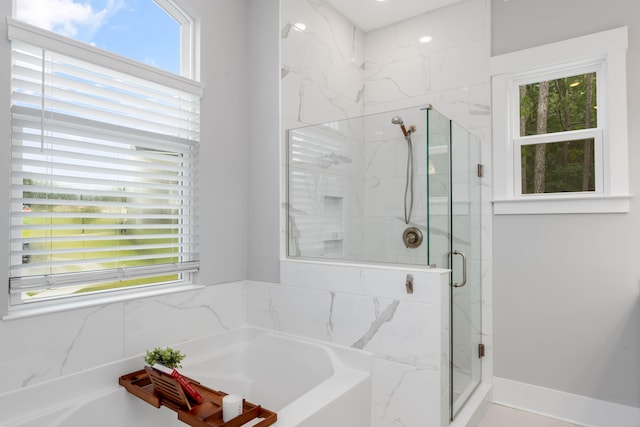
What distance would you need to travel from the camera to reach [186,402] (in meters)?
1.57

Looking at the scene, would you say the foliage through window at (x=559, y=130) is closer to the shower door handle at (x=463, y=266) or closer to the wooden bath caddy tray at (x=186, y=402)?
the shower door handle at (x=463, y=266)

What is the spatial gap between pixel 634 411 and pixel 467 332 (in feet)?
3.28

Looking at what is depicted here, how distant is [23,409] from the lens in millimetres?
1584

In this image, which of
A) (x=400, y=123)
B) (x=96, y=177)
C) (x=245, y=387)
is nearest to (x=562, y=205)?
(x=400, y=123)

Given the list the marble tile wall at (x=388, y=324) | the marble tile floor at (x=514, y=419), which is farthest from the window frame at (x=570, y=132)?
the marble tile floor at (x=514, y=419)

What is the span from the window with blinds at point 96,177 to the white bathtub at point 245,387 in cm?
41

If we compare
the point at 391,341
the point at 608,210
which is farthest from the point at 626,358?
the point at 391,341

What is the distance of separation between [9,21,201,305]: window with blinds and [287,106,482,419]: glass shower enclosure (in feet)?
2.34

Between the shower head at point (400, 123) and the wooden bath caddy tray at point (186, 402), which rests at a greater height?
the shower head at point (400, 123)

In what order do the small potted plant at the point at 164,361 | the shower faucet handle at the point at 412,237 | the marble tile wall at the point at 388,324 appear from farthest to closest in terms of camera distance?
1. the shower faucet handle at the point at 412,237
2. the marble tile wall at the point at 388,324
3. the small potted plant at the point at 164,361

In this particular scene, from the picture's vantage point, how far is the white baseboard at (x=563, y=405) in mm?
2287

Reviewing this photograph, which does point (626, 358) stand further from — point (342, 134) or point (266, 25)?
point (266, 25)

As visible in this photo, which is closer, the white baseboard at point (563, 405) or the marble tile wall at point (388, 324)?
the marble tile wall at point (388, 324)

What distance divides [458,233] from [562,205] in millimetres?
747
